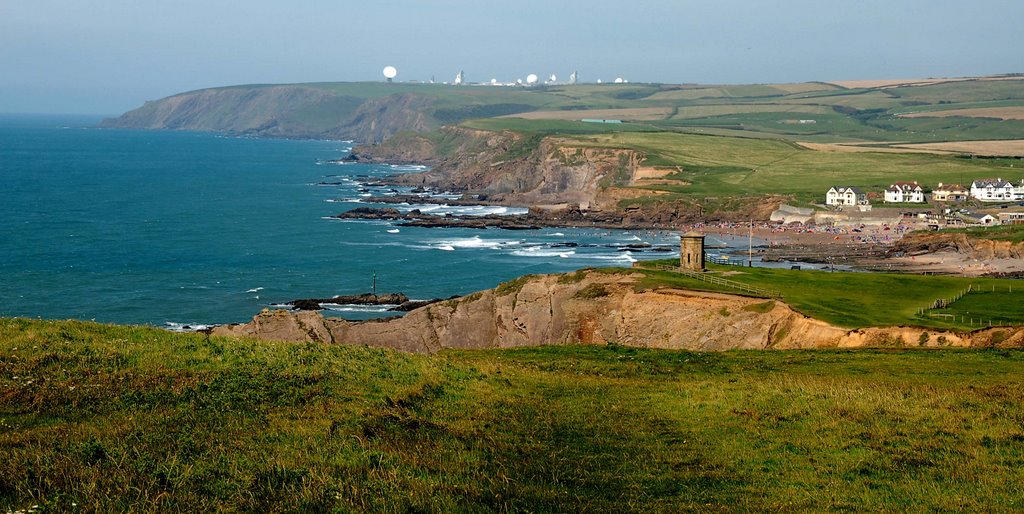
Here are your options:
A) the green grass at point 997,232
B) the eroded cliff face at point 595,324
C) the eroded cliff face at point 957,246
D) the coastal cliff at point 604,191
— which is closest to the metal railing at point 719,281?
the eroded cliff face at point 595,324

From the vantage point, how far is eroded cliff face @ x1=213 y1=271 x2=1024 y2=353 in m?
42.4

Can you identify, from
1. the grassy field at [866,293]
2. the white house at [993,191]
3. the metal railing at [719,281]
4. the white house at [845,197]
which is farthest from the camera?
the white house at [993,191]

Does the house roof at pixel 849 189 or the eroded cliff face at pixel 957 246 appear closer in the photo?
the eroded cliff face at pixel 957 246

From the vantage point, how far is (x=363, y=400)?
19.2 m

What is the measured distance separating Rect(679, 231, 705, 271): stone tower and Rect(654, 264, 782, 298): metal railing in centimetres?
53

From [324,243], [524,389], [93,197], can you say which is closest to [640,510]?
[524,389]

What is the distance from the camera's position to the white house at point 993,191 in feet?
494

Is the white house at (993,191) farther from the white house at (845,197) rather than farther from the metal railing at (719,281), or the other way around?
the metal railing at (719,281)

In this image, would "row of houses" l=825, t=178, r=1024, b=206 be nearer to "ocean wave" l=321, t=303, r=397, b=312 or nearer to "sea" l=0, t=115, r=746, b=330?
"sea" l=0, t=115, r=746, b=330

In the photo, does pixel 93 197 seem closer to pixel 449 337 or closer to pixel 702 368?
pixel 449 337

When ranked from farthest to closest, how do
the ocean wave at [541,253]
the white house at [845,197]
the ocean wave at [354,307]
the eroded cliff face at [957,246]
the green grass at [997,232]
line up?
the white house at [845,197], the ocean wave at [541,253], the green grass at [997,232], the eroded cliff face at [957,246], the ocean wave at [354,307]

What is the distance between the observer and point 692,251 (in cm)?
6153

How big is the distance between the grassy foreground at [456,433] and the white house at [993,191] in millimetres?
136468

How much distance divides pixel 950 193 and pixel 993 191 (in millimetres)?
5889
